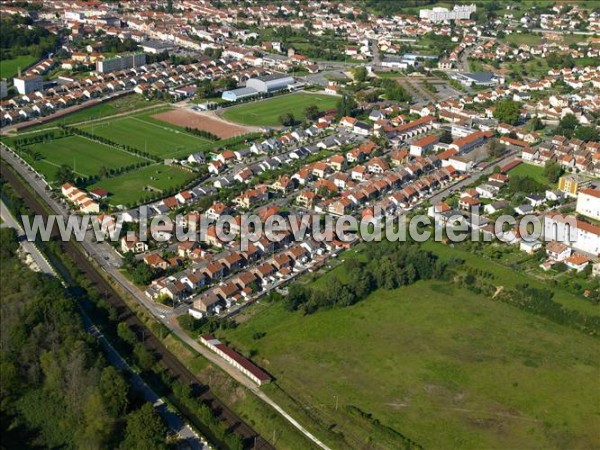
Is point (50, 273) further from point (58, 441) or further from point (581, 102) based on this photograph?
point (581, 102)

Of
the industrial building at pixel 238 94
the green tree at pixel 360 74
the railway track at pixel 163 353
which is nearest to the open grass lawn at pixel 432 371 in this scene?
the railway track at pixel 163 353

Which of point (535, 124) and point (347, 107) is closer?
point (535, 124)

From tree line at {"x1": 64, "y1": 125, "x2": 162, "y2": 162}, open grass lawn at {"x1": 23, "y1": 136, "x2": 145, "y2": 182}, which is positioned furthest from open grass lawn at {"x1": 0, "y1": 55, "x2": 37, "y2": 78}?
open grass lawn at {"x1": 23, "y1": 136, "x2": 145, "y2": 182}

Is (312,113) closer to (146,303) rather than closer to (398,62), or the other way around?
(398,62)

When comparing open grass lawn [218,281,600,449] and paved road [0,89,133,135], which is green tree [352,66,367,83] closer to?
paved road [0,89,133,135]

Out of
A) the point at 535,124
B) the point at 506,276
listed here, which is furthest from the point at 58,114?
the point at 506,276

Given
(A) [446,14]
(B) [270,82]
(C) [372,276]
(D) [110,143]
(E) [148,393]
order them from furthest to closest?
(A) [446,14] < (B) [270,82] < (D) [110,143] < (C) [372,276] < (E) [148,393]

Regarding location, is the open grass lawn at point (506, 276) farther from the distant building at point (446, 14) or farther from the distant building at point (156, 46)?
the distant building at point (446, 14)
